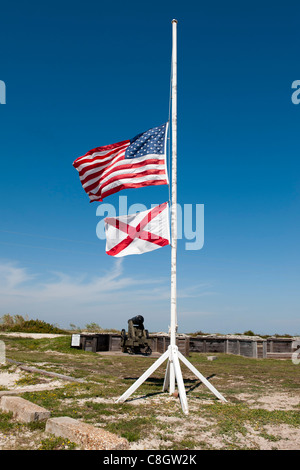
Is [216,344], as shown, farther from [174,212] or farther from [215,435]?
[215,435]

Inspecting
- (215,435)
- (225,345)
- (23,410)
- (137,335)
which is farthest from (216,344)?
(23,410)

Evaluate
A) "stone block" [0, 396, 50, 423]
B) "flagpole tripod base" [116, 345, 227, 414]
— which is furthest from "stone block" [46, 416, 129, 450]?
"flagpole tripod base" [116, 345, 227, 414]

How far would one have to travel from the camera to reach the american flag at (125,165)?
9.11 metres

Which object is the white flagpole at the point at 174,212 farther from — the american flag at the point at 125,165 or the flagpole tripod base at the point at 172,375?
the american flag at the point at 125,165

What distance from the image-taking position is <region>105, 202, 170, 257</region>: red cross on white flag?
28.8ft

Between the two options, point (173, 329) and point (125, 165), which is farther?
point (125, 165)

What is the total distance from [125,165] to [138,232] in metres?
1.85

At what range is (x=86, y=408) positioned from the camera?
747 centimetres

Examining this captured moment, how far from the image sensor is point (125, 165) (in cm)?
937

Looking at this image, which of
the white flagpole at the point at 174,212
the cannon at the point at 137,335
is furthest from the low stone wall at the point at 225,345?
the white flagpole at the point at 174,212

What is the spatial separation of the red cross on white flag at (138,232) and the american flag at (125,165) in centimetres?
82
